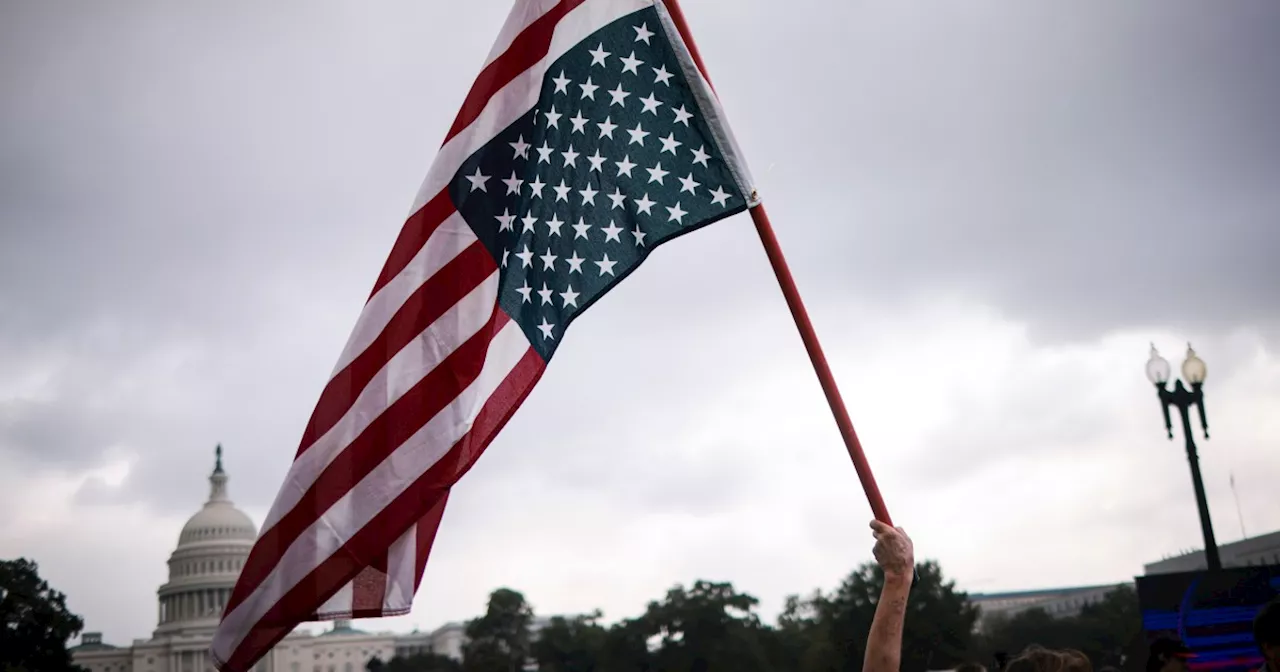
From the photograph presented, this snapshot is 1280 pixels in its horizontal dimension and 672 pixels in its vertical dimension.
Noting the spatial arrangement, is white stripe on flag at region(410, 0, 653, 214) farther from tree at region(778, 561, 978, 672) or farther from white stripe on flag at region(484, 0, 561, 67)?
tree at region(778, 561, 978, 672)

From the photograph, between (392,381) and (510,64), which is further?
(510,64)

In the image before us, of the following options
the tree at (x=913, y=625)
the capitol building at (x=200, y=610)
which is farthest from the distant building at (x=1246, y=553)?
the capitol building at (x=200, y=610)

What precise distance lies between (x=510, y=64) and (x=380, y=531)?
7.24 ft

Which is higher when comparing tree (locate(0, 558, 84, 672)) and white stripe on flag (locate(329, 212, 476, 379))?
tree (locate(0, 558, 84, 672))

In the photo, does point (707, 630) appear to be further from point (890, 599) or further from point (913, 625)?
point (890, 599)

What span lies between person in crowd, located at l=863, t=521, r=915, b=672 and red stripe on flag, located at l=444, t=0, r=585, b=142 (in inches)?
111

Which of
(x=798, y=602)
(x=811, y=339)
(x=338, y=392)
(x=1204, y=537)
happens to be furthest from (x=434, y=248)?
(x=798, y=602)

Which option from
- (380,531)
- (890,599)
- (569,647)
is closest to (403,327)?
(380,531)

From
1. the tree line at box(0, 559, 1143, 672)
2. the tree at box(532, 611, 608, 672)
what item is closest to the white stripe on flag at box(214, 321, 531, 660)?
the tree line at box(0, 559, 1143, 672)

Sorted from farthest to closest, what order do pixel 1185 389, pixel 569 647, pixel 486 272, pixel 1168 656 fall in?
pixel 569 647 < pixel 1185 389 < pixel 1168 656 < pixel 486 272

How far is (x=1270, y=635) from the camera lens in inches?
175

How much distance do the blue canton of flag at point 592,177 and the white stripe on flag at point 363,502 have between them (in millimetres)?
331

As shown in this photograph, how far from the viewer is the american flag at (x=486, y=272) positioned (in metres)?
5.62

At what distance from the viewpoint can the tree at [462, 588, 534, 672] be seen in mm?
114938
